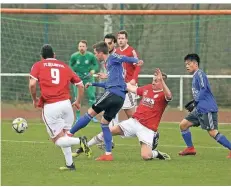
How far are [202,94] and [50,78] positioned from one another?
8.59 ft

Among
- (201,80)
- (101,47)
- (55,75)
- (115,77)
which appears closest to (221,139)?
(201,80)

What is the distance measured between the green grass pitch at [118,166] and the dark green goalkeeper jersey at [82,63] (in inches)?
152

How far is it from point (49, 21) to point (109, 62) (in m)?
9.72

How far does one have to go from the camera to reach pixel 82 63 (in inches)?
705

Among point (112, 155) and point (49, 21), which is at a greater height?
point (49, 21)

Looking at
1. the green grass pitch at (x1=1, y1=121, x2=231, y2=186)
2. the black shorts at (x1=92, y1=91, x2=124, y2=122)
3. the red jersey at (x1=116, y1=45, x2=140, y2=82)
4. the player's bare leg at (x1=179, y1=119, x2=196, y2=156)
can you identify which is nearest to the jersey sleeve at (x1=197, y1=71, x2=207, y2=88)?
the player's bare leg at (x1=179, y1=119, x2=196, y2=156)

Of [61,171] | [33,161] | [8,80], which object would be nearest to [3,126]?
[8,80]

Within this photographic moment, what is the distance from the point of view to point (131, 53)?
44.5 ft

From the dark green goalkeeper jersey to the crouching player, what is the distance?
6239 millimetres

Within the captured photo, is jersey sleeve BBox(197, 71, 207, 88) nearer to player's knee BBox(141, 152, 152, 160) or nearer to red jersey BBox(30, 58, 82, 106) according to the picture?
player's knee BBox(141, 152, 152, 160)

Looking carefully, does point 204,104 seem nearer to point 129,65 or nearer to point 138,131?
point 138,131

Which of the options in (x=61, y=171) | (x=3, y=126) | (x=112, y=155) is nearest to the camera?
(x=61, y=171)

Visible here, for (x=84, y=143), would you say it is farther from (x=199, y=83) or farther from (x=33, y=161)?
(x=199, y=83)

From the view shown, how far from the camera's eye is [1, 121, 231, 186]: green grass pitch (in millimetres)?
9164
